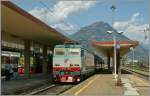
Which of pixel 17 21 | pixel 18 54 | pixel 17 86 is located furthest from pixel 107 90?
pixel 18 54

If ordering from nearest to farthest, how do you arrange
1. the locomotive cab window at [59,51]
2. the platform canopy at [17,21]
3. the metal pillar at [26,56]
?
the platform canopy at [17,21] → the locomotive cab window at [59,51] → the metal pillar at [26,56]

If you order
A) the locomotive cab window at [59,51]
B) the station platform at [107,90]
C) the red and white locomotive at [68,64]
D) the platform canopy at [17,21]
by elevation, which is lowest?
the station platform at [107,90]

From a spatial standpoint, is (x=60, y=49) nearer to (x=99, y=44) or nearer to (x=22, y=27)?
(x=22, y=27)

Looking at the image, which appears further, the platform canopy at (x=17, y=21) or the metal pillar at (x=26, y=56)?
the metal pillar at (x=26, y=56)

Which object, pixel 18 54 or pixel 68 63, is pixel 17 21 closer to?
pixel 68 63

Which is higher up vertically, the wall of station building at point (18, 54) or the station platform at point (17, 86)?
the wall of station building at point (18, 54)

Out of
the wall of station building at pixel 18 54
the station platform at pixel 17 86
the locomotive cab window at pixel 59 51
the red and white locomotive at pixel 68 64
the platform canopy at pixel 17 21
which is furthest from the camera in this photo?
the wall of station building at pixel 18 54

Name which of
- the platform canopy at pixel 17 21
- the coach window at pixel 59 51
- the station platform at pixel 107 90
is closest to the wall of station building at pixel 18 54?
the platform canopy at pixel 17 21

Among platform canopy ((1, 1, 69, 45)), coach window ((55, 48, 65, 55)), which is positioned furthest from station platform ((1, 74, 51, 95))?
platform canopy ((1, 1, 69, 45))

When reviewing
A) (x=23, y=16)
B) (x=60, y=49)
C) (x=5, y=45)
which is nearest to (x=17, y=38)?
(x=5, y=45)

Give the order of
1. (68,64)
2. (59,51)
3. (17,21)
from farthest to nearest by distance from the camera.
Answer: (59,51), (68,64), (17,21)

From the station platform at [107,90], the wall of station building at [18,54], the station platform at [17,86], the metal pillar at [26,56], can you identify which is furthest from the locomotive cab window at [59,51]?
the metal pillar at [26,56]

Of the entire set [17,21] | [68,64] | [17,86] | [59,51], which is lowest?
[17,86]

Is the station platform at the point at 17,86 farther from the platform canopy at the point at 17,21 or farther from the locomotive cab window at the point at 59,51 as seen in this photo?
the platform canopy at the point at 17,21
